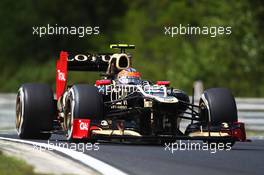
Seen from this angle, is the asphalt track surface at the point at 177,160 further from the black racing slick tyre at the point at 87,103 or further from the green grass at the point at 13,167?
the green grass at the point at 13,167

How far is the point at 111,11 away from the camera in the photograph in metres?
68.0

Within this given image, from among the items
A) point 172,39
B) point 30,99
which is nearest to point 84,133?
point 30,99

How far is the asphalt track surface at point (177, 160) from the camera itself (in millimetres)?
12008

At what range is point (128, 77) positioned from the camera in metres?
17.0

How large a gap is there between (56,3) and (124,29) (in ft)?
17.0

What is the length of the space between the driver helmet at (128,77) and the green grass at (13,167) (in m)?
4.32

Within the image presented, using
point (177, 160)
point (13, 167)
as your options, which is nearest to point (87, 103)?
point (177, 160)

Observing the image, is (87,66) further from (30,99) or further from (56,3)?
(56,3)

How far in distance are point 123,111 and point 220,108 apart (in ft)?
4.59
